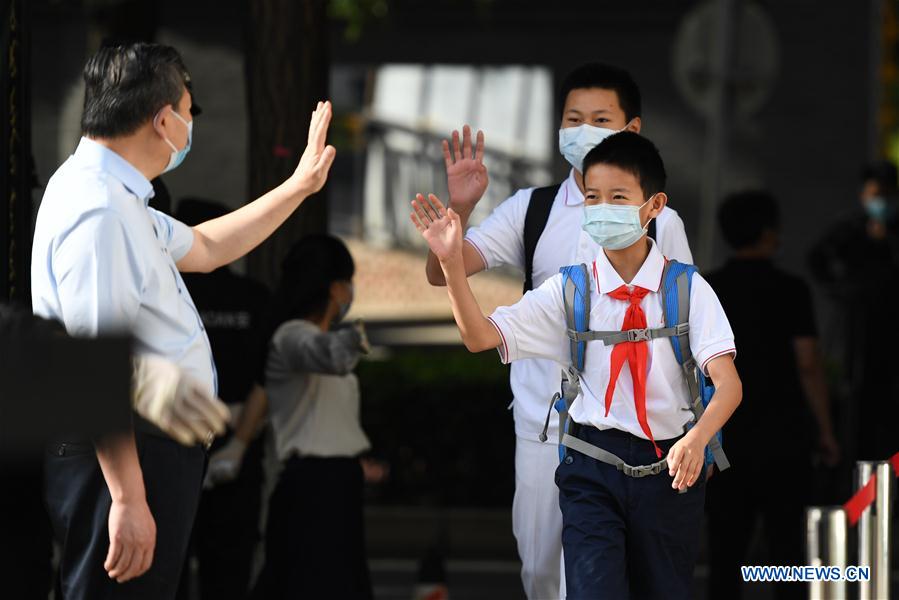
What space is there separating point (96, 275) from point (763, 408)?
11.7ft

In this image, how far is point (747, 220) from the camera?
21.4 ft

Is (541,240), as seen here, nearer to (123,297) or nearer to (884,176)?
(123,297)

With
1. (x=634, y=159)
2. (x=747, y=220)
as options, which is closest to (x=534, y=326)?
(x=634, y=159)

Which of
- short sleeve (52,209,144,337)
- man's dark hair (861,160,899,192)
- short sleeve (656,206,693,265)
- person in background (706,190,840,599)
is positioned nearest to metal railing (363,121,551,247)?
man's dark hair (861,160,899,192)

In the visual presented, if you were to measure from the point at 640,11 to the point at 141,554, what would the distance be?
9.57 meters

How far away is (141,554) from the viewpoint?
3449 millimetres

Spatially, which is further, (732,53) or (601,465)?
(732,53)

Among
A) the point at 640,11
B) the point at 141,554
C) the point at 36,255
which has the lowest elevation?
the point at 141,554

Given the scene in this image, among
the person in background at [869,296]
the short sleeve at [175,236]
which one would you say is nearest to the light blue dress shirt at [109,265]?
the short sleeve at [175,236]

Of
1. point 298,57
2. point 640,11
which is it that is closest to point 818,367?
point 298,57

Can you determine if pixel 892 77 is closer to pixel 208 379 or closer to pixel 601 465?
pixel 601 465

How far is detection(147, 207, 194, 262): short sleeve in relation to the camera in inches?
150

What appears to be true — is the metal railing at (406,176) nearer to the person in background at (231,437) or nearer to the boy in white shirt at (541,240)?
the person in background at (231,437)

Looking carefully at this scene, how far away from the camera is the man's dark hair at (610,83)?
4.81m
